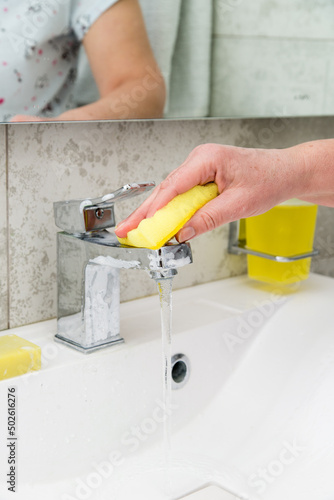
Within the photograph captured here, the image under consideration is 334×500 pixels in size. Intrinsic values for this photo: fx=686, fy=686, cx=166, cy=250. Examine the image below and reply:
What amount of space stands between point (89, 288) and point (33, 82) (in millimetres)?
214

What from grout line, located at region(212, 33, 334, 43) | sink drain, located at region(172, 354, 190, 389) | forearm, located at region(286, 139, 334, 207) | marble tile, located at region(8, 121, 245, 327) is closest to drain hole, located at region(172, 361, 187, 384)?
sink drain, located at region(172, 354, 190, 389)

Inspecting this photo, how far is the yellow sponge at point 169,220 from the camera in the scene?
23.5 inches

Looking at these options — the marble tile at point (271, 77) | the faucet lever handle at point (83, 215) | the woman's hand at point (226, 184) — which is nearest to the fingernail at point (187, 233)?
the woman's hand at point (226, 184)

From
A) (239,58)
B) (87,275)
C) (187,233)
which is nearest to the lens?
(187,233)

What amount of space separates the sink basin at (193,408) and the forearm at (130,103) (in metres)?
0.24

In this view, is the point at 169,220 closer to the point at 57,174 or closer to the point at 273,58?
the point at 57,174

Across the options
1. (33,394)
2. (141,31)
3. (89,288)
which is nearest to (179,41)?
(141,31)

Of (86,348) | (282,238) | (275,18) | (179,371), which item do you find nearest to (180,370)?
(179,371)

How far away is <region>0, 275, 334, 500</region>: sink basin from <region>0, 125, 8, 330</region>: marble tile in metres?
0.03

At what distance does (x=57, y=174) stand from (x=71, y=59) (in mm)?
128

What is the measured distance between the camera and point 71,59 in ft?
2.31

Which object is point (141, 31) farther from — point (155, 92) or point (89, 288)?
point (89, 288)

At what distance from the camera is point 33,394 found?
2.15ft

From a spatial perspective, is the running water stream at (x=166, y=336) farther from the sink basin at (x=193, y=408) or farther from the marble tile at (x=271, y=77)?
the marble tile at (x=271, y=77)
